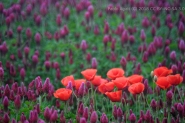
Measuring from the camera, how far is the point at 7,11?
625 cm

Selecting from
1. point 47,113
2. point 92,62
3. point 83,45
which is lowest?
point 47,113

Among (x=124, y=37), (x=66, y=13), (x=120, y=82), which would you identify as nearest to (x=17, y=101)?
(x=120, y=82)

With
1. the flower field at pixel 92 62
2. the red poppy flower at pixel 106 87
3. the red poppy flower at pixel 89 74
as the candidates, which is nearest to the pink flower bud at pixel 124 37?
the flower field at pixel 92 62

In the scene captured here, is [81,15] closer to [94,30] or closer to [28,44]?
[94,30]

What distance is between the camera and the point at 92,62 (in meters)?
4.98

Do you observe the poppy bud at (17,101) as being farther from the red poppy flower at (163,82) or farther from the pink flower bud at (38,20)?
the pink flower bud at (38,20)

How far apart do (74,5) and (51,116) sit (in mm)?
4282

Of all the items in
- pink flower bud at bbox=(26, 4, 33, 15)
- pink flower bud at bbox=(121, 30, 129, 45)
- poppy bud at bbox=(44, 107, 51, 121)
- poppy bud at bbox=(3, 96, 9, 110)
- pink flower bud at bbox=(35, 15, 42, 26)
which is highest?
pink flower bud at bbox=(26, 4, 33, 15)

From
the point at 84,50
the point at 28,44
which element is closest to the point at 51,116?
the point at 84,50

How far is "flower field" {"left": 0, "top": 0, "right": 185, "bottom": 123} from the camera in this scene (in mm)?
3697

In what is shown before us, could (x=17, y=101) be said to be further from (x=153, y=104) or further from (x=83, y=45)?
(x=83, y=45)

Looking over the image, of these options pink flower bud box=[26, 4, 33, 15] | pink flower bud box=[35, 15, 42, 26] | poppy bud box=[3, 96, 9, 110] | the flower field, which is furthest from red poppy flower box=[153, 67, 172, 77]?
pink flower bud box=[26, 4, 33, 15]

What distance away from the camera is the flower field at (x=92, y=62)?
146 inches

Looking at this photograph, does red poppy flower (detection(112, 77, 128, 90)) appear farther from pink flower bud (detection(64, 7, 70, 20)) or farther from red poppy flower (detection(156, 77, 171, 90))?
pink flower bud (detection(64, 7, 70, 20))
